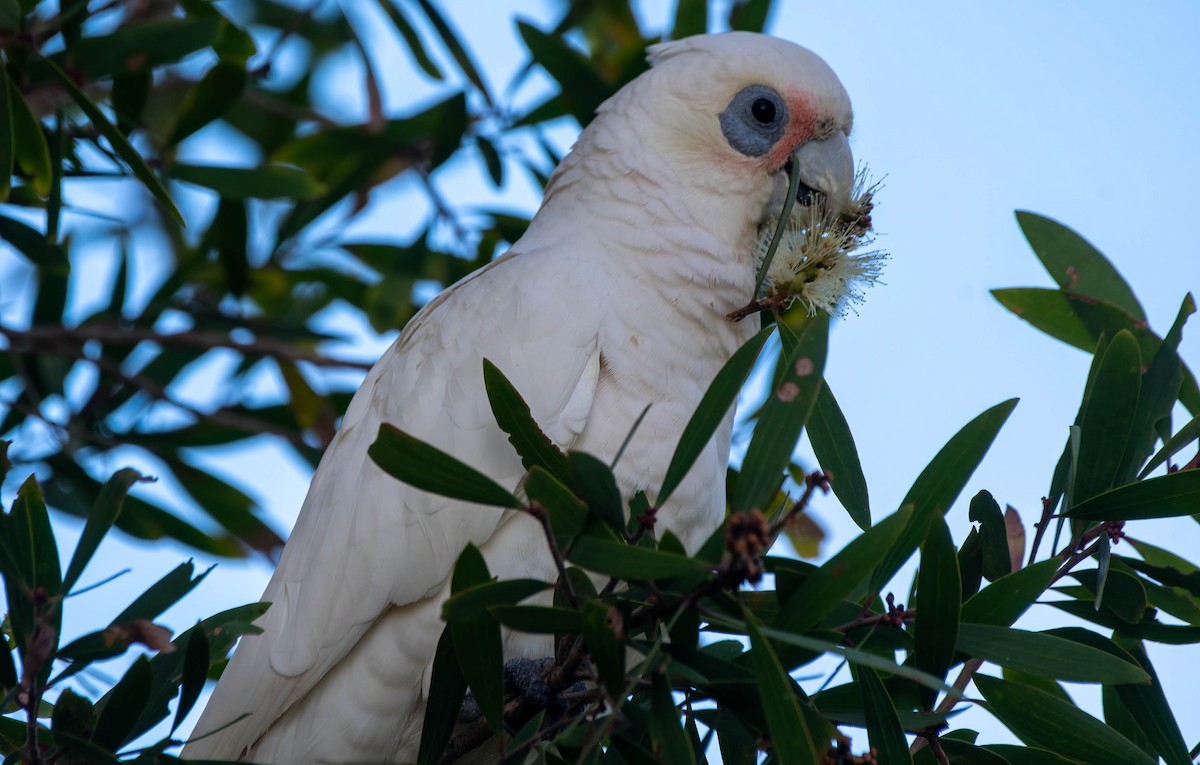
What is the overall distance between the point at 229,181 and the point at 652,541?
195 centimetres

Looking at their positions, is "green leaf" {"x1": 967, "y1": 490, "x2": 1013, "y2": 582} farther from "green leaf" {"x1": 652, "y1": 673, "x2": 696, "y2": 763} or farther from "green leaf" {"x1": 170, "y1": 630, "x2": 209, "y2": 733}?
"green leaf" {"x1": 170, "y1": 630, "x2": 209, "y2": 733}

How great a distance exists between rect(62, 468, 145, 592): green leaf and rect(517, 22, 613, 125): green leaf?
6.24 feet

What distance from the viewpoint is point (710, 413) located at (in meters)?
1.44

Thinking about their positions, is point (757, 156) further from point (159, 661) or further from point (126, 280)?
point (126, 280)

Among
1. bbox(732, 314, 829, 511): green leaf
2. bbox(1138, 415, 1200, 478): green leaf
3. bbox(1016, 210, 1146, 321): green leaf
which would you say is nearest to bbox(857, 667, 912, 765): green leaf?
bbox(732, 314, 829, 511): green leaf

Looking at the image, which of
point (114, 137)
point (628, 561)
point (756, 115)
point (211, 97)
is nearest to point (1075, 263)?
point (756, 115)

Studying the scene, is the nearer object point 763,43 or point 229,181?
point 763,43

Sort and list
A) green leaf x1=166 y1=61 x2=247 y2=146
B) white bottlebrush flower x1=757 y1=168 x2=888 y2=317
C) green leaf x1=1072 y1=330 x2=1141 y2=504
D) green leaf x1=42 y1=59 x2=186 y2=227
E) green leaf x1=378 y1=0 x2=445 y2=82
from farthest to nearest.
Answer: green leaf x1=378 y1=0 x2=445 y2=82
green leaf x1=166 y1=61 x2=247 y2=146
green leaf x1=42 y1=59 x2=186 y2=227
white bottlebrush flower x1=757 y1=168 x2=888 y2=317
green leaf x1=1072 y1=330 x2=1141 y2=504

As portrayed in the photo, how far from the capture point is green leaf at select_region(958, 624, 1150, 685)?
4.76ft

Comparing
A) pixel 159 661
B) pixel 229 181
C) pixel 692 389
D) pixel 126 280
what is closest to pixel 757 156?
pixel 692 389

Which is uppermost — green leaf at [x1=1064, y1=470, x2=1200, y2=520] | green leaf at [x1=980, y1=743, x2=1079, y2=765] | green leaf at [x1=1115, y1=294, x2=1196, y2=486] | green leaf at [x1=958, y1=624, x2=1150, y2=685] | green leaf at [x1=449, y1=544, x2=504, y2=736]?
green leaf at [x1=1115, y1=294, x2=1196, y2=486]

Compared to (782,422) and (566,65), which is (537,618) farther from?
(566,65)

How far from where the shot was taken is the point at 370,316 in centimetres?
357

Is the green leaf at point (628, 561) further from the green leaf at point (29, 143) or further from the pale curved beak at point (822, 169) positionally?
the green leaf at point (29, 143)
